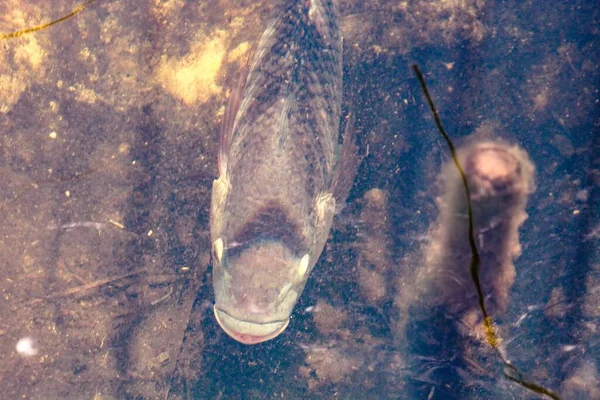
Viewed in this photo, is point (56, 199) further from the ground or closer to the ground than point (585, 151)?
further from the ground

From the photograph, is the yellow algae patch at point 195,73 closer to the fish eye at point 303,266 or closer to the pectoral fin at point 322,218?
the pectoral fin at point 322,218

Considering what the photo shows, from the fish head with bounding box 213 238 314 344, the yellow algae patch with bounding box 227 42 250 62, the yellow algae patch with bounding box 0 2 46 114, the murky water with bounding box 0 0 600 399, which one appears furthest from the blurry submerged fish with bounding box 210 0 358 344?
the yellow algae patch with bounding box 0 2 46 114

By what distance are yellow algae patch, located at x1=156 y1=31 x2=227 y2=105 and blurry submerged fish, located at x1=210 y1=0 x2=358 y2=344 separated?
2.26ft

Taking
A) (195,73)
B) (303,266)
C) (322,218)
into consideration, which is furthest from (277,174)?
(195,73)

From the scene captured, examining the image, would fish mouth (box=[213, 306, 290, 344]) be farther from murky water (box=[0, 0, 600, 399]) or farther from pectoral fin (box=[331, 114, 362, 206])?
pectoral fin (box=[331, 114, 362, 206])

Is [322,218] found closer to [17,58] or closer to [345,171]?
[345,171]

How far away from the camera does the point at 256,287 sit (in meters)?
3.50

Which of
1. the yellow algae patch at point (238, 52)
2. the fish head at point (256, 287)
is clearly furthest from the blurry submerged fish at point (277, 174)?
the yellow algae patch at point (238, 52)

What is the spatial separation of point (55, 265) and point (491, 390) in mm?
4856

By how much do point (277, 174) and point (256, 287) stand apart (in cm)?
99

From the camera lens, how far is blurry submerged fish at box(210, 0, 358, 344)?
355cm

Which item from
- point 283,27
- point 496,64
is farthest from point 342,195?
point 496,64

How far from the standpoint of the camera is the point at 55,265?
4.51 m

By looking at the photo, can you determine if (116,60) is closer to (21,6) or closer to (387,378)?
(21,6)
